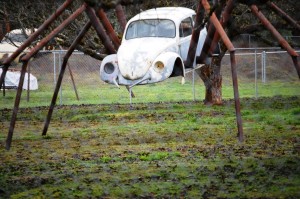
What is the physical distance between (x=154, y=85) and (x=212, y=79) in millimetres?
12169

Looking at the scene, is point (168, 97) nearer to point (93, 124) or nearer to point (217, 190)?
point (93, 124)

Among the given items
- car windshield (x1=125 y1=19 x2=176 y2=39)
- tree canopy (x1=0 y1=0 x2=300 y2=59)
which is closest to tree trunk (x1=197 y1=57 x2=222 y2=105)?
tree canopy (x1=0 y1=0 x2=300 y2=59)

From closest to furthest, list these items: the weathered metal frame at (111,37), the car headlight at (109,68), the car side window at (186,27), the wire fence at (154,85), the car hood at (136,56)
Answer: the weathered metal frame at (111,37), the car hood at (136,56), the car headlight at (109,68), the car side window at (186,27), the wire fence at (154,85)

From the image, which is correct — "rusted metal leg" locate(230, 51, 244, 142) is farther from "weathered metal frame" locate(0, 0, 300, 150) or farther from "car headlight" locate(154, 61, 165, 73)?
"car headlight" locate(154, 61, 165, 73)

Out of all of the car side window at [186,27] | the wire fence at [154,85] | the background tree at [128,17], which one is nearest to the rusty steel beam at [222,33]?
the car side window at [186,27]

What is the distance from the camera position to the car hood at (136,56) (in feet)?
44.2

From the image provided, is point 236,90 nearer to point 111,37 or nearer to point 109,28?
point 109,28

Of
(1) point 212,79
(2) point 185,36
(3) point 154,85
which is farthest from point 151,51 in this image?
(3) point 154,85

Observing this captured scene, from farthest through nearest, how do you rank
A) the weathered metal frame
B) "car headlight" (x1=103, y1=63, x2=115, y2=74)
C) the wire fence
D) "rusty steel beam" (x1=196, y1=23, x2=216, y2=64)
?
the wire fence < "car headlight" (x1=103, y1=63, x2=115, y2=74) < "rusty steel beam" (x1=196, y1=23, x2=216, y2=64) < the weathered metal frame

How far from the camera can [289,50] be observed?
12359 mm

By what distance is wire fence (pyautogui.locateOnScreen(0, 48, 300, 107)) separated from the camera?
27.1m

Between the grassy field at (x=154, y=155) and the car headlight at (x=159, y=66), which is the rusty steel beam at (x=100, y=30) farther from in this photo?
the grassy field at (x=154, y=155)

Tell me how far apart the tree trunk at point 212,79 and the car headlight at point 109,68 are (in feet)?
25.8

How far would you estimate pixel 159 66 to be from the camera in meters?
13.7
